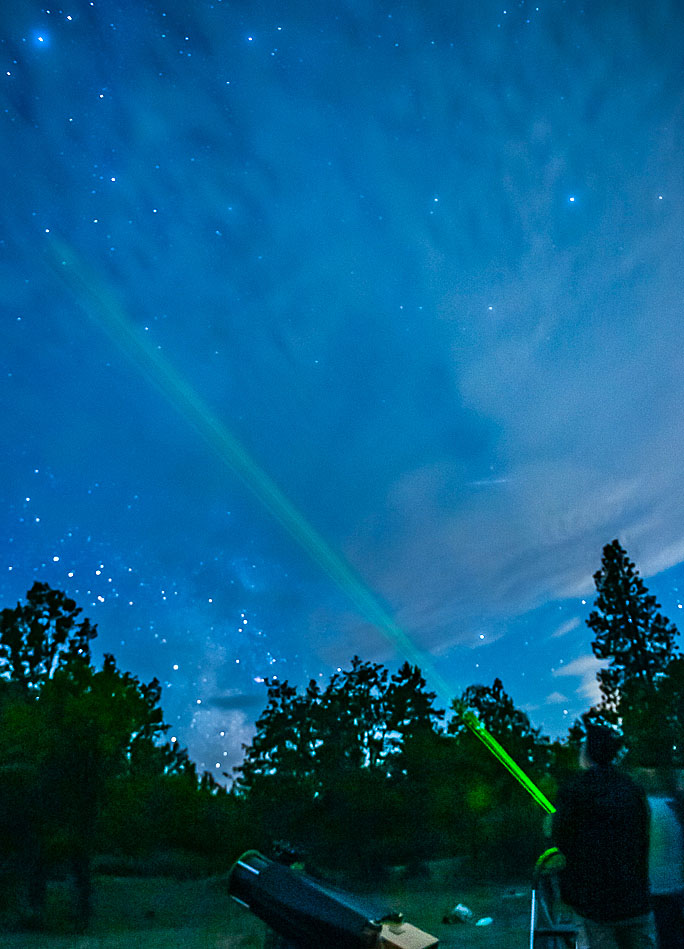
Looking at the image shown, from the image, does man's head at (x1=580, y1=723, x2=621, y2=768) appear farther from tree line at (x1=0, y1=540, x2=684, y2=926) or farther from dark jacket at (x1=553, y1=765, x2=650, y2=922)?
tree line at (x1=0, y1=540, x2=684, y2=926)

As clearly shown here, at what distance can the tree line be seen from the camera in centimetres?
2306

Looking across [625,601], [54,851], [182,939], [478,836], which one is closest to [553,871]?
[182,939]

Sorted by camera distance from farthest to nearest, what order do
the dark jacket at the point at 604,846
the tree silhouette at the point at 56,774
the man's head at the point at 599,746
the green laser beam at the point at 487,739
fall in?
the green laser beam at the point at 487,739
the tree silhouette at the point at 56,774
the man's head at the point at 599,746
the dark jacket at the point at 604,846

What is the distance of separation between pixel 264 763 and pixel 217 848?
7.31 metres

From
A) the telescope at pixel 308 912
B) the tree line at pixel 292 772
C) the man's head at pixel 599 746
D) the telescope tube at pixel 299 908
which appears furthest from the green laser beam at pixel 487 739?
the telescope tube at pixel 299 908

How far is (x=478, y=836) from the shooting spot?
31.8m

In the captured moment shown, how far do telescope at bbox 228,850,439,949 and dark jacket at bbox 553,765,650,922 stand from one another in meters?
1.00

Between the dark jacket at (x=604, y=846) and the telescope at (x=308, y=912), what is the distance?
1001mm

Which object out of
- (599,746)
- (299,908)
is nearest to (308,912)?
(299,908)

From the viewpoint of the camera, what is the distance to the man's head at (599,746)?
4008 millimetres

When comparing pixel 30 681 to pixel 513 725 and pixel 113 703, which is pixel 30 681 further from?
pixel 513 725

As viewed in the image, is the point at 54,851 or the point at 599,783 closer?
the point at 599,783

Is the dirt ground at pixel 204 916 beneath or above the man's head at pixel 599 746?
beneath

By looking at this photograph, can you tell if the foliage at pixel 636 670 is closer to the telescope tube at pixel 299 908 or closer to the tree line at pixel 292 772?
the tree line at pixel 292 772
